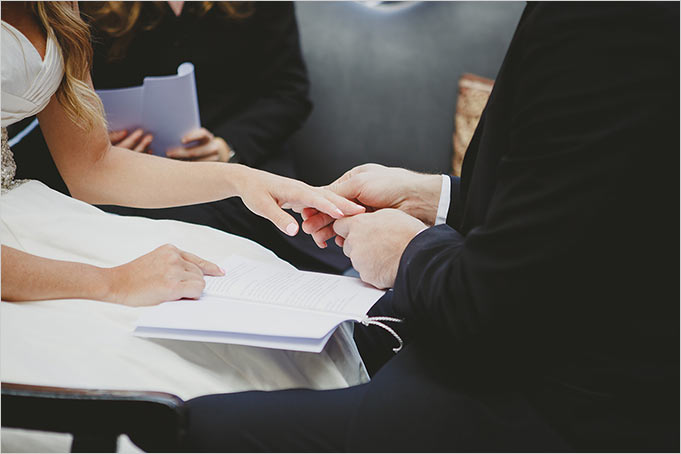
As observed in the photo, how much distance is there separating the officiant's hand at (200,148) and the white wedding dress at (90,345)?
2.26ft

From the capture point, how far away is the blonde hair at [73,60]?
1024 mm

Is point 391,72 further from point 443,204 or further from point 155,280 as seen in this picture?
point 155,280

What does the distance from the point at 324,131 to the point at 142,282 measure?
151cm

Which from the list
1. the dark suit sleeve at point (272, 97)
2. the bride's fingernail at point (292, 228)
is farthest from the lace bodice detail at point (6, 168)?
the dark suit sleeve at point (272, 97)

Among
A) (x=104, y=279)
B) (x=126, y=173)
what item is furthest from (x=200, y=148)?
(x=104, y=279)

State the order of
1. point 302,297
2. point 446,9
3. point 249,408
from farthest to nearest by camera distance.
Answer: point 446,9, point 302,297, point 249,408

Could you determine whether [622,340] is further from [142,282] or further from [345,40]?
[345,40]

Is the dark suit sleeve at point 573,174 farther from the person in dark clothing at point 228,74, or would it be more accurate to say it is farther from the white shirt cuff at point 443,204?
the person in dark clothing at point 228,74

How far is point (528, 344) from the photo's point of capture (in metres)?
0.66

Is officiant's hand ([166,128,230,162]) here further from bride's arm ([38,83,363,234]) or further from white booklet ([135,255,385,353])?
white booklet ([135,255,385,353])

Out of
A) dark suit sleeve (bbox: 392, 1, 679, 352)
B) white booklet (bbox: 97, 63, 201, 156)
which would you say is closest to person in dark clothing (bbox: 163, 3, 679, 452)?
dark suit sleeve (bbox: 392, 1, 679, 352)

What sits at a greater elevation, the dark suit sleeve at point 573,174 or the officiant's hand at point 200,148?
the dark suit sleeve at point 573,174

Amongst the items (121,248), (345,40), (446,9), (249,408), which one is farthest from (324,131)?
(249,408)

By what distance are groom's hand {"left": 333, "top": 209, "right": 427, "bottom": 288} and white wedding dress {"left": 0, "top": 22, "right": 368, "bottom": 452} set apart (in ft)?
0.30
